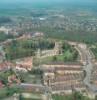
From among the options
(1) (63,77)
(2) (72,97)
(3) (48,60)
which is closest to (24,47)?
(3) (48,60)

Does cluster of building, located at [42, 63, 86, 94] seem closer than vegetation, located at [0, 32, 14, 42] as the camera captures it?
Yes

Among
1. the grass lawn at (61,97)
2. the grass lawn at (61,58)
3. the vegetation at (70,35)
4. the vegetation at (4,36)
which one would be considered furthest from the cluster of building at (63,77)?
the vegetation at (4,36)

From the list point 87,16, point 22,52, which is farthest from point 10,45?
point 87,16

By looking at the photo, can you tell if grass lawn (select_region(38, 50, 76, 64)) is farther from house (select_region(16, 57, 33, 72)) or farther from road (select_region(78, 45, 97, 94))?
road (select_region(78, 45, 97, 94))

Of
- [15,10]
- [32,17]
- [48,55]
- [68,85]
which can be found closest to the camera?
[68,85]

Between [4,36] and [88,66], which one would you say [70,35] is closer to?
[4,36]

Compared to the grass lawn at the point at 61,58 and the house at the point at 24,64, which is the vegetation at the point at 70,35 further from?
the house at the point at 24,64

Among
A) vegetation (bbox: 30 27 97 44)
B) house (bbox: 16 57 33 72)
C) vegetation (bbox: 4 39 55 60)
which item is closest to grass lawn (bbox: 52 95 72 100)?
house (bbox: 16 57 33 72)

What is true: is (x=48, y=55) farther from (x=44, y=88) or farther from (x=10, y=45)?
(x=44, y=88)
